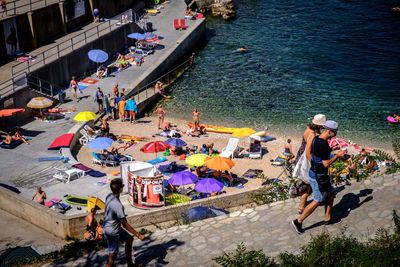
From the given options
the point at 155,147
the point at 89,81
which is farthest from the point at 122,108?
the point at 155,147

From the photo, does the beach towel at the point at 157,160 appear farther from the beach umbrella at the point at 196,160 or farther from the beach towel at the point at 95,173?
the beach towel at the point at 95,173

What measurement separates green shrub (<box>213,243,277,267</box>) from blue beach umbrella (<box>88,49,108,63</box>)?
25.5 metres

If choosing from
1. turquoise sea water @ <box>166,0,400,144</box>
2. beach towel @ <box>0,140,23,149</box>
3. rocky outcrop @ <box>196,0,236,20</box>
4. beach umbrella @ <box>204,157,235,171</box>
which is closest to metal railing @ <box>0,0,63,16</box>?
turquoise sea water @ <box>166,0,400,144</box>

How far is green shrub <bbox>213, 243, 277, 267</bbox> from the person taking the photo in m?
9.88

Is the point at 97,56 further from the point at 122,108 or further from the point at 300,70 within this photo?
the point at 300,70

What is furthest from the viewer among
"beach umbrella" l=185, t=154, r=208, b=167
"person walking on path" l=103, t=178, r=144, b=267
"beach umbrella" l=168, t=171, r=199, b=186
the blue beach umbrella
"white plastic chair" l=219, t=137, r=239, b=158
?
the blue beach umbrella

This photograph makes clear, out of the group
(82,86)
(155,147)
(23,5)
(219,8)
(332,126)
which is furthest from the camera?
(219,8)

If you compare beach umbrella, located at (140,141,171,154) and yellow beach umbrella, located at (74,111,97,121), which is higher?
yellow beach umbrella, located at (74,111,97,121)

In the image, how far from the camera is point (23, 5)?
3609cm

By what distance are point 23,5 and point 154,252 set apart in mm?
27941

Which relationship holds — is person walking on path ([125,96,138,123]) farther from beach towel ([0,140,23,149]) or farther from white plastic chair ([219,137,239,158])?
beach towel ([0,140,23,149])

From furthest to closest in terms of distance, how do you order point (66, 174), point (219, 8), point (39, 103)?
point (219, 8) < point (39, 103) < point (66, 174)

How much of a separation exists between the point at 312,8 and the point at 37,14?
90.1 ft

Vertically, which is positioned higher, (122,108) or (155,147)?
(155,147)
